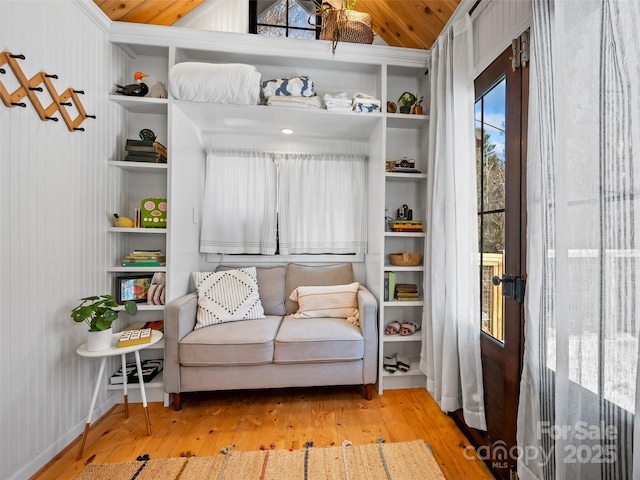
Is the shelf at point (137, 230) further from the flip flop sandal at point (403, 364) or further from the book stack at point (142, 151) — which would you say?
the flip flop sandal at point (403, 364)

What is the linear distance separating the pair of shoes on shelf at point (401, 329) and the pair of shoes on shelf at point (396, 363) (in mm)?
246

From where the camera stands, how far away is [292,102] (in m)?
2.11

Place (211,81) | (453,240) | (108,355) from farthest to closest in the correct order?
(211,81) < (453,240) < (108,355)

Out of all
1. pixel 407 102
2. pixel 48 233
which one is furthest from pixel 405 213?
pixel 48 233

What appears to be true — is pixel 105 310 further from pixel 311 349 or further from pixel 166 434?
pixel 311 349

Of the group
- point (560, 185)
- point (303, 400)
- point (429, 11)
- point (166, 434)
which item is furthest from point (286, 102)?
point (166, 434)

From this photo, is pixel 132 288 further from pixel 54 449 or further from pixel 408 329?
pixel 408 329

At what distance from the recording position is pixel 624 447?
2.59 feet

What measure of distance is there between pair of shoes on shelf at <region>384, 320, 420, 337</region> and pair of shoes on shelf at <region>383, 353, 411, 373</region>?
0.25m

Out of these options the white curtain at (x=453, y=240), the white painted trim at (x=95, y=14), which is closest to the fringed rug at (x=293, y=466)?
the white curtain at (x=453, y=240)

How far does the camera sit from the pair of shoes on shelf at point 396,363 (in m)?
2.23

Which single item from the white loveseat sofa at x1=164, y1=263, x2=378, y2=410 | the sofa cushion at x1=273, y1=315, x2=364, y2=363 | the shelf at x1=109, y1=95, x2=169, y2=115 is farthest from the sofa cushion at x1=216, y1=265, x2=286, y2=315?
the shelf at x1=109, y1=95, x2=169, y2=115

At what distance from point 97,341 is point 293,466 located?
1282 millimetres

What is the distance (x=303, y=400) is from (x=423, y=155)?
2186 mm
